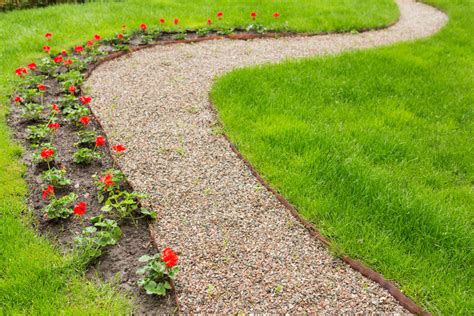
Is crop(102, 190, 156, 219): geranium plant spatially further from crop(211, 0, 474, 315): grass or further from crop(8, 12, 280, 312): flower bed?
crop(211, 0, 474, 315): grass

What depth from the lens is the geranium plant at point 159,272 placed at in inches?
125

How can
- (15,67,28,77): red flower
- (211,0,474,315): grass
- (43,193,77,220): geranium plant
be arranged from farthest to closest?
(15,67,28,77): red flower
(43,193,77,220): geranium plant
(211,0,474,315): grass

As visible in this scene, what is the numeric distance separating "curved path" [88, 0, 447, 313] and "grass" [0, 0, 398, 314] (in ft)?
2.71

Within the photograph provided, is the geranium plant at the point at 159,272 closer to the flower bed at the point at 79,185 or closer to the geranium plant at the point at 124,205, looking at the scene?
the flower bed at the point at 79,185

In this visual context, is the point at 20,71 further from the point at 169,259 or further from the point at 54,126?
the point at 169,259

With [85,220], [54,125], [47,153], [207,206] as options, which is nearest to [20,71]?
[54,125]

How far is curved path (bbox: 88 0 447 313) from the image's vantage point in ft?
10.9

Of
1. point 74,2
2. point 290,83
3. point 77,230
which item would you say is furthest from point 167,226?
point 74,2

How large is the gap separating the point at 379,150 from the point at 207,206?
226cm

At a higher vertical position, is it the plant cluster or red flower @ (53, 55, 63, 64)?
red flower @ (53, 55, 63, 64)

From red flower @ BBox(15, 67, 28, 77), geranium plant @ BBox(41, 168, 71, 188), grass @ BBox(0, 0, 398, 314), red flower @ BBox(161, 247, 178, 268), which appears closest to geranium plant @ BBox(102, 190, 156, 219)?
geranium plant @ BBox(41, 168, 71, 188)

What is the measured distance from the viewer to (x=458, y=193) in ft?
14.5

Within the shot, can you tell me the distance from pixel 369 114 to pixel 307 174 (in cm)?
180

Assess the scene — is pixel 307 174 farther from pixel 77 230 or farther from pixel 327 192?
pixel 77 230
